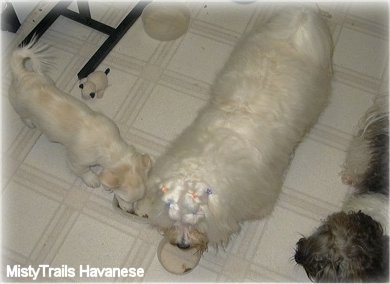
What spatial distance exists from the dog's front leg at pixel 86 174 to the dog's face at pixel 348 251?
1237mm

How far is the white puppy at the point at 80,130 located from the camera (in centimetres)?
224

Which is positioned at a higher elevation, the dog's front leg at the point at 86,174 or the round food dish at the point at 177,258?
the dog's front leg at the point at 86,174

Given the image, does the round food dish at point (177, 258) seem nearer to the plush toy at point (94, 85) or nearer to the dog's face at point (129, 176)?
the dog's face at point (129, 176)

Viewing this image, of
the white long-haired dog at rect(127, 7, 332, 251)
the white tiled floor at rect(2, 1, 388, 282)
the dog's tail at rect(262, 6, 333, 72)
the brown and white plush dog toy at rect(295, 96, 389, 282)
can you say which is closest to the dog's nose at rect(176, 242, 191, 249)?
the white long-haired dog at rect(127, 7, 332, 251)

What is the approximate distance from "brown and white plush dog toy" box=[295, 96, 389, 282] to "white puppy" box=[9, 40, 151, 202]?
0.84 meters

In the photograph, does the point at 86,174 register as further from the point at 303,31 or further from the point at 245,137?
the point at 303,31

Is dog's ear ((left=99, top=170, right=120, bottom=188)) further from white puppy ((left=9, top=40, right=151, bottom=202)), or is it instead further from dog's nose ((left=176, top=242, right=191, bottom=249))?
dog's nose ((left=176, top=242, right=191, bottom=249))

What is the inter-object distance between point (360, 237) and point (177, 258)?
3.14 ft

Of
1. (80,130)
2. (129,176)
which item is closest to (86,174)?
(80,130)

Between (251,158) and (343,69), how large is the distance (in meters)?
1.28

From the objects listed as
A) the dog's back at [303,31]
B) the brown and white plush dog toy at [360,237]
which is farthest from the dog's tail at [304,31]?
the brown and white plush dog toy at [360,237]

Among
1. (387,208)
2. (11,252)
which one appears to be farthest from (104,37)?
(387,208)

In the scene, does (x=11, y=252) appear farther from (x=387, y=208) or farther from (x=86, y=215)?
(x=387, y=208)

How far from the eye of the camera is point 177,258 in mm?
2488
